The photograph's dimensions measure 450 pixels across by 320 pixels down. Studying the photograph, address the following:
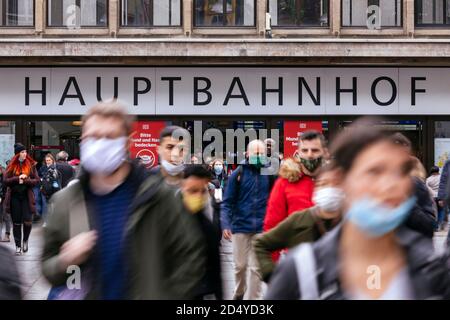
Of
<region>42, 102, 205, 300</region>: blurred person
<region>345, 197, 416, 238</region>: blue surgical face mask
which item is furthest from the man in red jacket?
<region>345, 197, 416, 238</region>: blue surgical face mask

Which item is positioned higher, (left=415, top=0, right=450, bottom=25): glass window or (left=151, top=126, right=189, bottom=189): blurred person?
(left=415, top=0, right=450, bottom=25): glass window

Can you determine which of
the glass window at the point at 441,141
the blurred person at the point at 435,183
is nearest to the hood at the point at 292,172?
the blurred person at the point at 435,183

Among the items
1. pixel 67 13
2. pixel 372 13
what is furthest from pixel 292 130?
pixel 67 13

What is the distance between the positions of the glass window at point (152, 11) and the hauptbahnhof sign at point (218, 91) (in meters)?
1.22

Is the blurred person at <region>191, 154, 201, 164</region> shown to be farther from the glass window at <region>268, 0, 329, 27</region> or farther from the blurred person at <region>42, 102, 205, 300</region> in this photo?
the blurred person at <region>42, 102, 205, 300</region>

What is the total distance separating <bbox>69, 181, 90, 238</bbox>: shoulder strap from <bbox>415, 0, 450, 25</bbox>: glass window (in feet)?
60.4

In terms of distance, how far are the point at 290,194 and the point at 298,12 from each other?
14932mm

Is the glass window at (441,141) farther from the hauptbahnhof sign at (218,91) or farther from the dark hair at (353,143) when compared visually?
the dark hair at (353,143)

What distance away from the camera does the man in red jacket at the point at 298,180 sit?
6.60m

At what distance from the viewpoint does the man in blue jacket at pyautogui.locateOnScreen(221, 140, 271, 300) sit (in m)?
8.80

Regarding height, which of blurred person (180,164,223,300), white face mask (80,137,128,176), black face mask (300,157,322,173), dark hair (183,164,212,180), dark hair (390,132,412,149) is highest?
dark hair (390,132,412,149)

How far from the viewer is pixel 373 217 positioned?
2361 mm

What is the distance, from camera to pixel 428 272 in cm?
246
